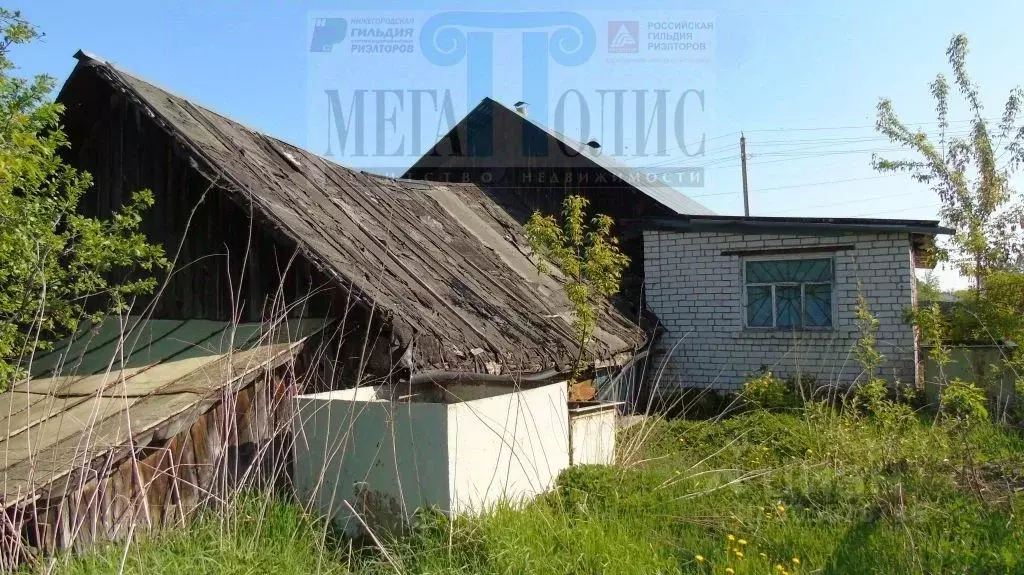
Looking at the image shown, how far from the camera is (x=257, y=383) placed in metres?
5.12

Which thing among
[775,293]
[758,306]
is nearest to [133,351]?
[758,306]

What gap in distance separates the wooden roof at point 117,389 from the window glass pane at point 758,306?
6.95m

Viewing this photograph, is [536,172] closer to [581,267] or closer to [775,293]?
[775,293]

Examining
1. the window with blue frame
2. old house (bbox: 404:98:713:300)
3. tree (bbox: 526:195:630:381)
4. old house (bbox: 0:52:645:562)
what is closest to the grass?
old house (bbox: 0:52:645:562)

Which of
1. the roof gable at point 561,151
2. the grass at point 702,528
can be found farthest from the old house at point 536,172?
the grass at point 702,528

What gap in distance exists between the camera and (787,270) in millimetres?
10125

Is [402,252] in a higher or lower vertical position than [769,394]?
higher

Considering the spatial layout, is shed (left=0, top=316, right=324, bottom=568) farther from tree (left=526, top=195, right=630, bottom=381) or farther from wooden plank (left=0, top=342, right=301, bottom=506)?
tree (left=526, top=195, right=630, bottom=381)

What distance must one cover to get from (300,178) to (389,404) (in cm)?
431

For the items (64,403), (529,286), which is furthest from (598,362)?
(64,403)

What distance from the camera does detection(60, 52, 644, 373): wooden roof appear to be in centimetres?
547

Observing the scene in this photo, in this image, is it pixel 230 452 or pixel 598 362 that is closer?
pixel 230 452

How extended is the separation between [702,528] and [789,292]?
6.33 metres

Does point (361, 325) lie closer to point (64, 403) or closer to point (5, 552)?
point (64, 403)
